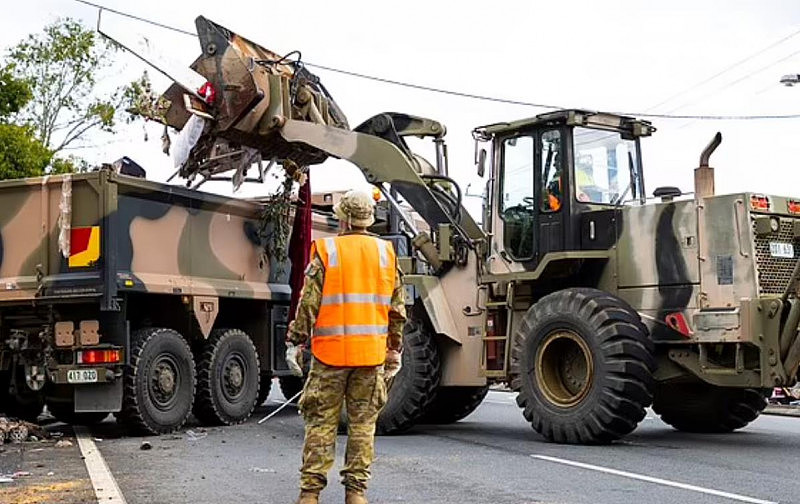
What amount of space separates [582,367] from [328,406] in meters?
4.72

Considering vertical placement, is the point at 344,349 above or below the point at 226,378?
above

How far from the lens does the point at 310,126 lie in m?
12.4

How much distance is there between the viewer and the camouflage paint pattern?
6.17 metres

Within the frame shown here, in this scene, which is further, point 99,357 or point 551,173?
point 551,173

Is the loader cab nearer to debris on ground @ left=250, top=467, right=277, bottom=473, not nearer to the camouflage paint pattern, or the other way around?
debris on ground @ left=250, top=467, right=277, bottom=473

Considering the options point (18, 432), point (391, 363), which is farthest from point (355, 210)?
point (18, 432)

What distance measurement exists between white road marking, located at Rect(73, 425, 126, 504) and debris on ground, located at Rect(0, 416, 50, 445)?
38 centimetres

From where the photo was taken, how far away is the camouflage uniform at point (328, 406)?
6.18 meters

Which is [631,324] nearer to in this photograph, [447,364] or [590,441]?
[590,441]

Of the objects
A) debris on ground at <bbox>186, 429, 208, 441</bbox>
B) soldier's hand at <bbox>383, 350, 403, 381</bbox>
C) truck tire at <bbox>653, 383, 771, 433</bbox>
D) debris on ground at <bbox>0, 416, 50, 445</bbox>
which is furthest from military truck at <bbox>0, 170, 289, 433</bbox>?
soldier's hand at <bbox>383, 350, 403, 381</bbox>

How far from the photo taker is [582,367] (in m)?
10.5

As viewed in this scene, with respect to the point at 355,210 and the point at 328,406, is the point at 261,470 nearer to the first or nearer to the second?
the point at 328,406

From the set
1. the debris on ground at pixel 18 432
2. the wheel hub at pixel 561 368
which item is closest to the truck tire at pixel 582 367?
the wheel hub at pixel 561 368

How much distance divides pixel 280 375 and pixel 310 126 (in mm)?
3531
